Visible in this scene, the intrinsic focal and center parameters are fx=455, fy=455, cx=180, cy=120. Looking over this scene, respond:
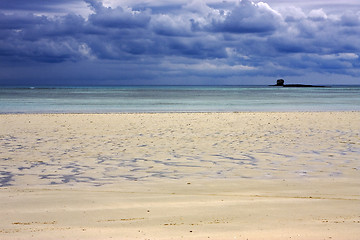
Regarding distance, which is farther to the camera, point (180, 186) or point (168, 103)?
point (168, 103)

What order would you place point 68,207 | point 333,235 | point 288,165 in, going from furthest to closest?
point 288,165
point 68,207
point 333,235

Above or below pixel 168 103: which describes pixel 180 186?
above

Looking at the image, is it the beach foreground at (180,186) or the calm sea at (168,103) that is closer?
the beach foreground at (180,186)

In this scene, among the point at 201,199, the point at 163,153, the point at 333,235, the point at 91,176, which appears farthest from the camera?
the point at 163,153

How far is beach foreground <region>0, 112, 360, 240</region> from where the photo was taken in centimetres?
590

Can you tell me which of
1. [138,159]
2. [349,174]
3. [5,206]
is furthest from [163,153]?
[5,206]

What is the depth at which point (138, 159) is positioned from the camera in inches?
459

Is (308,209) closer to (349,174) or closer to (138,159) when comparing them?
(349,174)

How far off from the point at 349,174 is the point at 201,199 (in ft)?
13.0

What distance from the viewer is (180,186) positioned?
338 inches

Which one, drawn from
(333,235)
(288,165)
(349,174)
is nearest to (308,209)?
(333,235)

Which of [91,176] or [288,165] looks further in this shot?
[288,165]

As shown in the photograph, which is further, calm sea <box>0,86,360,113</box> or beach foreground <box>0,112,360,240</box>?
calm sea <box>0,86,360,113</box>

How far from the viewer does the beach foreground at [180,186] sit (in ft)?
19.4
